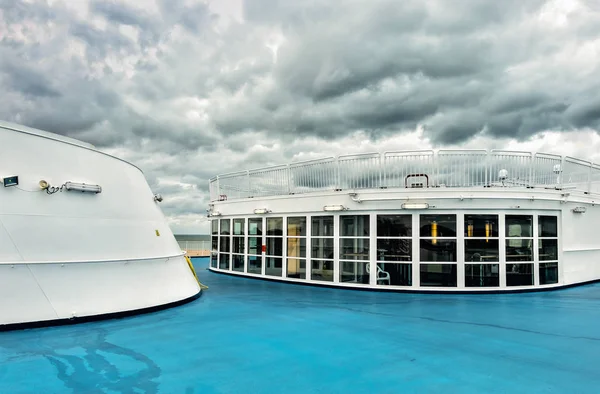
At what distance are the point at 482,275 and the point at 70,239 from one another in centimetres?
1124

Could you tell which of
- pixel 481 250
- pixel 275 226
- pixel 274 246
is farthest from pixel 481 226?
pixel 274 246

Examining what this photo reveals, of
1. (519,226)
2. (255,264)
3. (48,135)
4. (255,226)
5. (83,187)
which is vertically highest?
(48,135)

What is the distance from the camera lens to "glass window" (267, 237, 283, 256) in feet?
47.4

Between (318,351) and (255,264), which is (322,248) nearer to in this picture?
(255,264)

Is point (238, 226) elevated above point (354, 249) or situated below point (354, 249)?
above

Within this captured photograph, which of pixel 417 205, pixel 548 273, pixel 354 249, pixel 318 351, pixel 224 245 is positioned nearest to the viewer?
→ pixel 318 351

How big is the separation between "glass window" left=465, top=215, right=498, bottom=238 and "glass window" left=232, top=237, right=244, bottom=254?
29.9 ft

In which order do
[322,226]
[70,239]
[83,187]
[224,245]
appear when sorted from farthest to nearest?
[224,245] < [322,226] < [83,187] < [70,239]

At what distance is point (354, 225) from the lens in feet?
41.1

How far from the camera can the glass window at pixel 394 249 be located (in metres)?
11.7

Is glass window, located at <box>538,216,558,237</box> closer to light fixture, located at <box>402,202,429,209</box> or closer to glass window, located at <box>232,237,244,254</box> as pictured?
light fixture, located at <box>402,202,429,209</box>

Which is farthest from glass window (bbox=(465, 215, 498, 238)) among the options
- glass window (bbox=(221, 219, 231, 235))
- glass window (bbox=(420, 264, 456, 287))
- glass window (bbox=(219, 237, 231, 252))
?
glass window (bbox=(219, 237, 231, 252))

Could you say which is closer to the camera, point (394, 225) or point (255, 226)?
point (394, 225)

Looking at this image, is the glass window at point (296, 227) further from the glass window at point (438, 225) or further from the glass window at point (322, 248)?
the glass window at point (438, 225)
